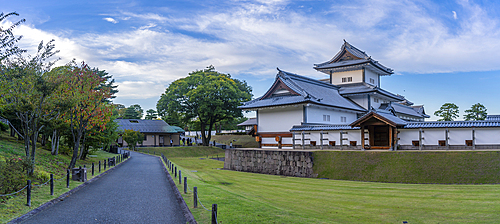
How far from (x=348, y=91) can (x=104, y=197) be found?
1291 inches

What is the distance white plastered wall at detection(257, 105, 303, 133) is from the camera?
103 ft

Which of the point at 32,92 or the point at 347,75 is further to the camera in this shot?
the point at 347,75

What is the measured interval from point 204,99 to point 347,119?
24038mm

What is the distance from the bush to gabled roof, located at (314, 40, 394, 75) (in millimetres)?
35594

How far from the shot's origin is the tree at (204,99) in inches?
2047

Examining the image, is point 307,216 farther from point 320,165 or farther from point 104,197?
point 320,165

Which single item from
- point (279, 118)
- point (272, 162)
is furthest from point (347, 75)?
point (272, 162)

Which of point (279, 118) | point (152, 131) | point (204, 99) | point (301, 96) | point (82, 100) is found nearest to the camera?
point (82, 100)

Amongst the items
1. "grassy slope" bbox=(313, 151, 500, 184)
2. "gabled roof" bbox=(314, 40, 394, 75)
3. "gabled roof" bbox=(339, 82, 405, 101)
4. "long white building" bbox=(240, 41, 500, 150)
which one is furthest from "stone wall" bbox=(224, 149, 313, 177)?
"gabled roof" bbox=(314, 40, 394, 75)

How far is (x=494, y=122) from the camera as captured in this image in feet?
64.2

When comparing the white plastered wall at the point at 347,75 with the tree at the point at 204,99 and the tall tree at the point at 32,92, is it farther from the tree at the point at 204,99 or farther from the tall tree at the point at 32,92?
the tall tree at the point at 32,92

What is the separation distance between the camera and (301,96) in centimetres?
3094

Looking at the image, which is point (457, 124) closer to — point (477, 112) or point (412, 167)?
point (412, 167)

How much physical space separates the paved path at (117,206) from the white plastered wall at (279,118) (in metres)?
17.2
